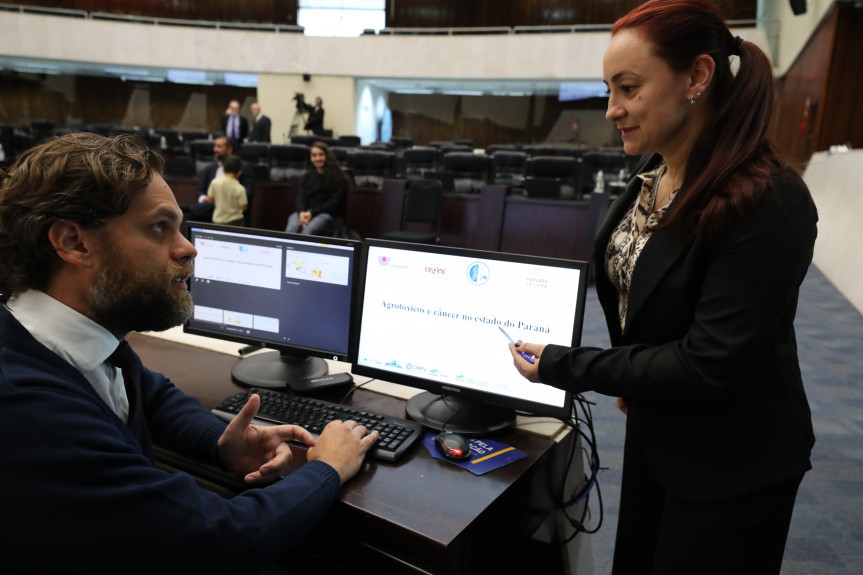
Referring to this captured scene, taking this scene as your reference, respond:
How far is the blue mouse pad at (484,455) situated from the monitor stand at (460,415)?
0.11ft

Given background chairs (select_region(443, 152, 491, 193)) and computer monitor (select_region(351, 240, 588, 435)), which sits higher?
background chairs (select_region(443, 152, 491, 193))

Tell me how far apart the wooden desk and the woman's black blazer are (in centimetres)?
24

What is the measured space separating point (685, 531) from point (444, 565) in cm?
44

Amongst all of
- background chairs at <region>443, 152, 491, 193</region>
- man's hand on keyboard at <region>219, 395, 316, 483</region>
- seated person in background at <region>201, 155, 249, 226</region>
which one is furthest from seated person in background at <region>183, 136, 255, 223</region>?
man's hand on keyboard at <region>219, 395, 316, 483</region>

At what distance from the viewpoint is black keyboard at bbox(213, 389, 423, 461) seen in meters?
1.21

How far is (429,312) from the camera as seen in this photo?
135cm

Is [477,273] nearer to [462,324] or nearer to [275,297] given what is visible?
→ [462,324]

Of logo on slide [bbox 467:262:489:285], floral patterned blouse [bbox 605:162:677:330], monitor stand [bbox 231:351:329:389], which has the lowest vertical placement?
monitor stand [bbox 231:351:329:389]

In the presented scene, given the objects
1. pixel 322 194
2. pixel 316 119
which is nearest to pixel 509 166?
pixel 322 194

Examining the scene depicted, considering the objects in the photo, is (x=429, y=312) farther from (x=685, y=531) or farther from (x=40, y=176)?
(x=40, y=176)

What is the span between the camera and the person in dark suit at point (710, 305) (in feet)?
3.06

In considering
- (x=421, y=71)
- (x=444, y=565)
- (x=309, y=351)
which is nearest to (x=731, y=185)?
(x=444, y=565)

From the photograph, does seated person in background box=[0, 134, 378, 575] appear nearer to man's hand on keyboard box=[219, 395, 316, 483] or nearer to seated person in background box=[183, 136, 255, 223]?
man's hand on keyboard box=[219, 395, 316, 483]

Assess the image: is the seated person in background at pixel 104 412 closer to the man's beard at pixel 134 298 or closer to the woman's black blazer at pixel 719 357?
the man's beard at pixel 134 298
